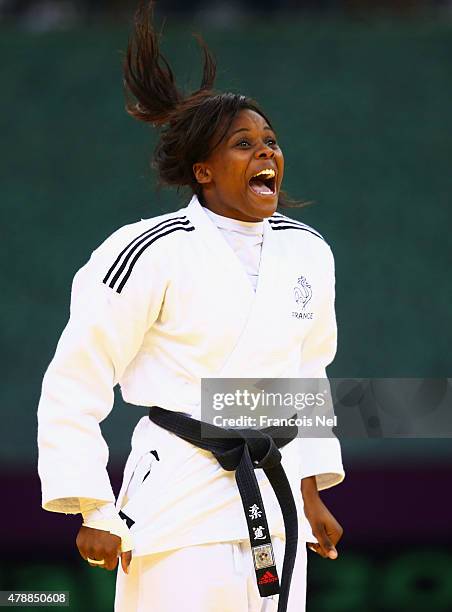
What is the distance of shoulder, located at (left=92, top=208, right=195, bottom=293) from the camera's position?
3.14 meters

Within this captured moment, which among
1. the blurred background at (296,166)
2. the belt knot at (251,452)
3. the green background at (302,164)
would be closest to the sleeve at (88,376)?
the belt knot at (251,452)

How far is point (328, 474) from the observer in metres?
3.49

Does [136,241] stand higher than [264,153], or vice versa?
[264,153]

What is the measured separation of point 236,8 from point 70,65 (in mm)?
1425

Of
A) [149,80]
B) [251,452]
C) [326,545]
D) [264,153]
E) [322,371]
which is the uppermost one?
[149,80]

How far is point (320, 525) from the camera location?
3439 millimetres

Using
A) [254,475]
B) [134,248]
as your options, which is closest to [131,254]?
[134,248]

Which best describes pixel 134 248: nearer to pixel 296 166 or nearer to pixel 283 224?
pixel 283 224

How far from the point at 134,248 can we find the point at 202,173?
1.22 ft

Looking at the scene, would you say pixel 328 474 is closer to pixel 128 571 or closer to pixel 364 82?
pixel 128 571

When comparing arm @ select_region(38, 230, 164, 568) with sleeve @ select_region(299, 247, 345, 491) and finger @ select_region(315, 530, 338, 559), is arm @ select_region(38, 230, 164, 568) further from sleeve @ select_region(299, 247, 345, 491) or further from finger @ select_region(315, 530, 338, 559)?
finger @ select_region(315, 530, 338, 559)

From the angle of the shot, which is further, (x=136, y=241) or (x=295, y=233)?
(x=295, y=233)

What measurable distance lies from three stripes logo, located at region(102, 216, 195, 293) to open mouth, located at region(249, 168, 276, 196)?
25 cm

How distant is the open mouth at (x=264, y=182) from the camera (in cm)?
331
